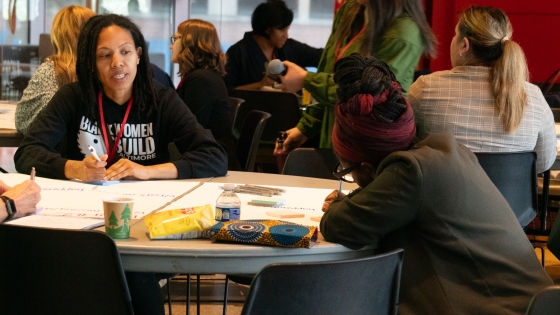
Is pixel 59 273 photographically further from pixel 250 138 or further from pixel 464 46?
pixel 250 138

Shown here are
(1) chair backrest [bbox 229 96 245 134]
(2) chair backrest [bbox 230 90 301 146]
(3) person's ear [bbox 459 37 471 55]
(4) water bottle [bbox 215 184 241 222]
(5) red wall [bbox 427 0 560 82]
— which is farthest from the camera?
(5) red wall [bbox 427 0 560 82]

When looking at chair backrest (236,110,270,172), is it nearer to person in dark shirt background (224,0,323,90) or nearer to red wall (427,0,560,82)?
person in dark shirt background (224,0,323,90)

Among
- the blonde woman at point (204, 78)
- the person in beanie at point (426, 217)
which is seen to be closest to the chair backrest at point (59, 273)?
the person in beanie at point (426, 217)

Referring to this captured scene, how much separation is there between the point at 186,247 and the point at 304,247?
0.86 feet

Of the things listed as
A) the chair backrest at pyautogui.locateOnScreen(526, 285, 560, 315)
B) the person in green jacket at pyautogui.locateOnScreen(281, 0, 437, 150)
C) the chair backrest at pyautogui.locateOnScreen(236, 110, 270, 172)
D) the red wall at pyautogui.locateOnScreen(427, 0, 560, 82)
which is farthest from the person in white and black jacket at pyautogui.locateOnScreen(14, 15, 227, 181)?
the red wall at pyautogui.locateOnScreen(427, 0, 560, 82)

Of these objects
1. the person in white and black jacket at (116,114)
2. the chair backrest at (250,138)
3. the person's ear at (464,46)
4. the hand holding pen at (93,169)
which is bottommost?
the chair backrest at (250,138)

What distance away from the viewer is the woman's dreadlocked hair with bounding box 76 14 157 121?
2.75 m

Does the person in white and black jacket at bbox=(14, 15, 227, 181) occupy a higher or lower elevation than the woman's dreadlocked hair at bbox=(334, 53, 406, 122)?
lower

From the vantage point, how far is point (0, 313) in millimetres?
1655

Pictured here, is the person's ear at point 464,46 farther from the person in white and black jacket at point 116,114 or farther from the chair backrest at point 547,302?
the chair backrest at point 547,302

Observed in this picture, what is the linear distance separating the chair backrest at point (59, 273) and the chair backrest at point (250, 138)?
2.12 m

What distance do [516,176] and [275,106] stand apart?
2.32m

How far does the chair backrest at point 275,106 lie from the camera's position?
485 centimetres

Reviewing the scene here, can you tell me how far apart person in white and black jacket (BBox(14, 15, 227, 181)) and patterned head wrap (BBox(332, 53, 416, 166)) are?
0.93 meters
